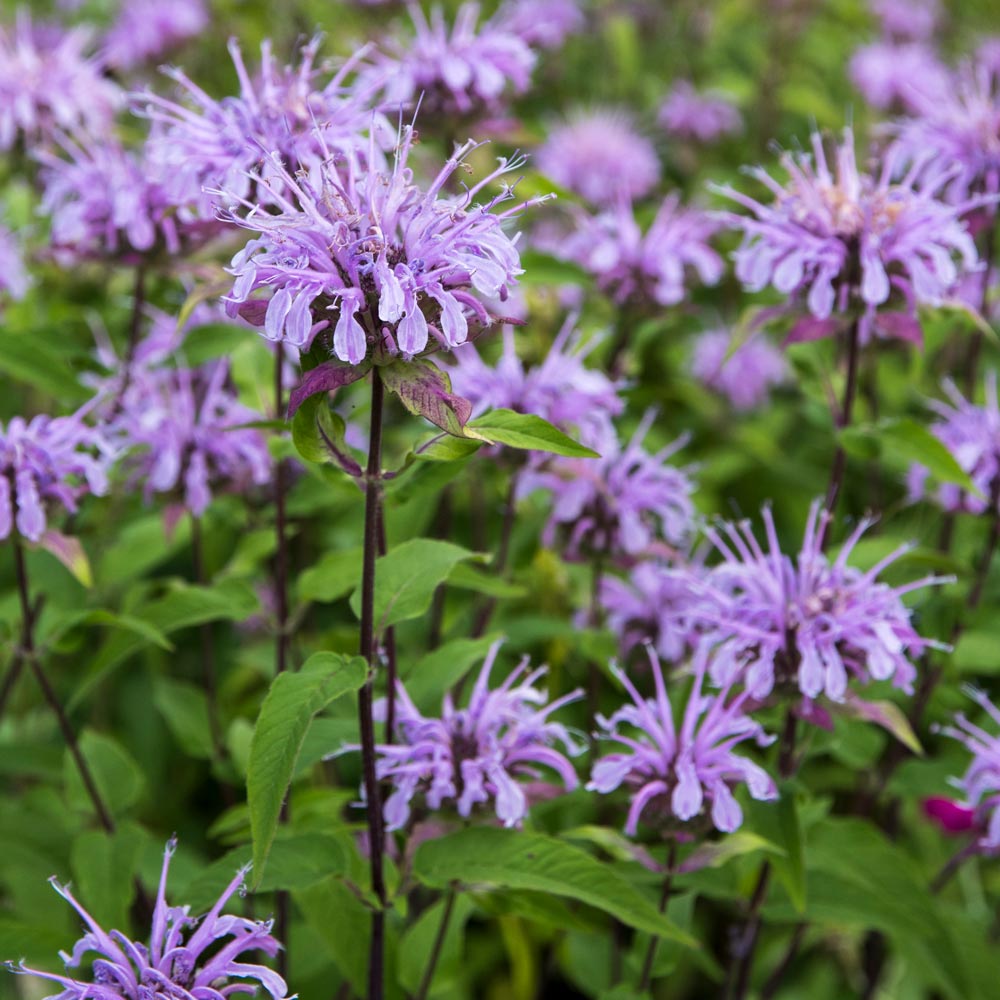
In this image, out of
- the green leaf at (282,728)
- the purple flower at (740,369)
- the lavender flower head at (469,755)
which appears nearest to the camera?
the green leaf at (282,728)

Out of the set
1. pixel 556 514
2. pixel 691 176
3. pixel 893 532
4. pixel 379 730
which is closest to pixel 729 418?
pixel 893 532

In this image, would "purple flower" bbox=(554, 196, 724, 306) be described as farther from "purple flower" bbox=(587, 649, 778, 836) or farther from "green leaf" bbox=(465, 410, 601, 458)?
"green leaf" bbox=(465, 410, 601, 458)

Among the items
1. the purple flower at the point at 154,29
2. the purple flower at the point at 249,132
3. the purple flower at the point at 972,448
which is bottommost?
the purple flower at the point at 972,448

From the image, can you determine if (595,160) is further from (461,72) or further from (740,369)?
(461,72)

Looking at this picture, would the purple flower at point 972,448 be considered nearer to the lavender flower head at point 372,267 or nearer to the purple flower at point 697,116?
the lavender flower head at point 372,267

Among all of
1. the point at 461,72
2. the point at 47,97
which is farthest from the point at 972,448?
the point at 47,97

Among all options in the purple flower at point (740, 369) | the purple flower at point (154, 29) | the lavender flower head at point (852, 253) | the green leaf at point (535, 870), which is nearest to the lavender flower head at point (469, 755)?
the green leaf at point (535, 870)
